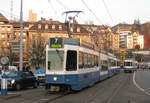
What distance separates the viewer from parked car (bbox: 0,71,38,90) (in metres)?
17.7

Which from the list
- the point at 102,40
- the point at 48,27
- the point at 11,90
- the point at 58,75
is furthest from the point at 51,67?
the point at 48,27

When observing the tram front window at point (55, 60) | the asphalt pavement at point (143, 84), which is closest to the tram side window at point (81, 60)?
the tram front window at point (55, 60)

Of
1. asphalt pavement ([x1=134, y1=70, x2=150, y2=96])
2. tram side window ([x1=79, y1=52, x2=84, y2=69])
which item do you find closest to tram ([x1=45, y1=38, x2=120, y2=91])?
tram side window ([x1=79, y1=52, x2=84, y2=69])

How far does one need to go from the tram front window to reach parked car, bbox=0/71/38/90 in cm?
384

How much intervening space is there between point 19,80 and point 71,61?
4.80m

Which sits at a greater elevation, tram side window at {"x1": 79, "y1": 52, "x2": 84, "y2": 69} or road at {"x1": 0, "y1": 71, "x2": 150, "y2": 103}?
tram side window at {"x1": 79, "y1": 52, "x2": 84, "y2": 69}

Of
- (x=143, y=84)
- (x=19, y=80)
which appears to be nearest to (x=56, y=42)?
(x=19, y=80)

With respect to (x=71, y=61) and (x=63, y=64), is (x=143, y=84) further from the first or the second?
(x=63, y=64)

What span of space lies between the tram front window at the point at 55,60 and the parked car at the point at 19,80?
3.84 metres

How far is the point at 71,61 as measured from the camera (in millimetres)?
15219

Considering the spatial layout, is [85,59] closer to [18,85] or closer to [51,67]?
[51,67]

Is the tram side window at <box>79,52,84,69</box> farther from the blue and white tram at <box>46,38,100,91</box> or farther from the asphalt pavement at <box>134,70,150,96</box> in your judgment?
the asphalt pavement at <box>134,70,150,96</box>

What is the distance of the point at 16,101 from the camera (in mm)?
12086

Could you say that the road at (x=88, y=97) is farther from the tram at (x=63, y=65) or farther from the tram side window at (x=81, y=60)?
the tram side window at (x=81, y=60)
